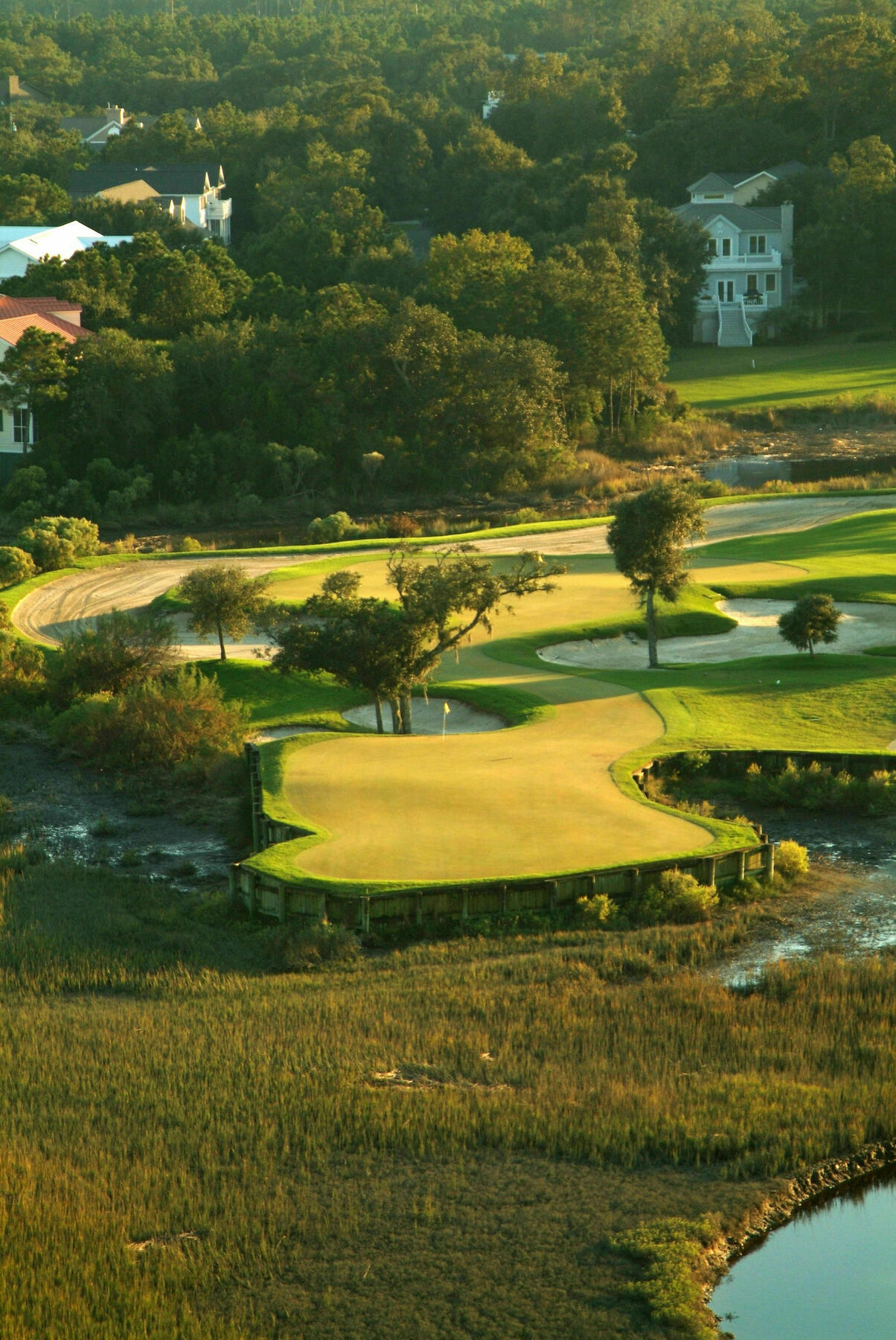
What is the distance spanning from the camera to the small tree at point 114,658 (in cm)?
4041

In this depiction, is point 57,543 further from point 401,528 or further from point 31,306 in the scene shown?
point 31,306

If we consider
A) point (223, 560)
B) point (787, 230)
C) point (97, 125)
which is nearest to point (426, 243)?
point (787, 230)

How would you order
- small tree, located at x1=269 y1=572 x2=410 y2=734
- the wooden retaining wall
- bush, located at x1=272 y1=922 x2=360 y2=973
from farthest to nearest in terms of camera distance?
small tree, located at x1=269 y1=572 x2=410 y2=734, the wooden retaining wall, bush, located at x1=272 y1=922 x2=360 y2=973

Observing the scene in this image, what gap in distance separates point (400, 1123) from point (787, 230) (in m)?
102

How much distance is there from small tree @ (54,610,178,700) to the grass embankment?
16.5 metres

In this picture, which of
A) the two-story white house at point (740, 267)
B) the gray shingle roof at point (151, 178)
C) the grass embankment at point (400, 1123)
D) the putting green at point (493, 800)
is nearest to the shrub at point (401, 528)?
the putting green at point (493, 800)

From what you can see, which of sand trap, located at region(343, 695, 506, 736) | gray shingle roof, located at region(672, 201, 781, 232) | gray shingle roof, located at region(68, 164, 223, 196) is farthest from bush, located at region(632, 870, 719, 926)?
gray shingle roof, located at region(68, 164, 223, 196)

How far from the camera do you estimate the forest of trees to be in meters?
77.4

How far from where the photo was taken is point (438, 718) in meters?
36.9

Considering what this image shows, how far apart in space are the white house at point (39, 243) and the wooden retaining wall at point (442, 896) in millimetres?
71289

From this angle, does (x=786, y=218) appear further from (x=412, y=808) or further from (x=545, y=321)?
(x=412, y=808)

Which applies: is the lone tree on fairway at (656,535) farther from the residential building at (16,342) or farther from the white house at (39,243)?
the white house at (39,243)

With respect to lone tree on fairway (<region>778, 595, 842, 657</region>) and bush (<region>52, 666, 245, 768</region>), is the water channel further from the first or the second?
lone tree on fairway (<region>778, 595, 842, 657</region>)

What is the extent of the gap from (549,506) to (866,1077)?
5499 centimetres
